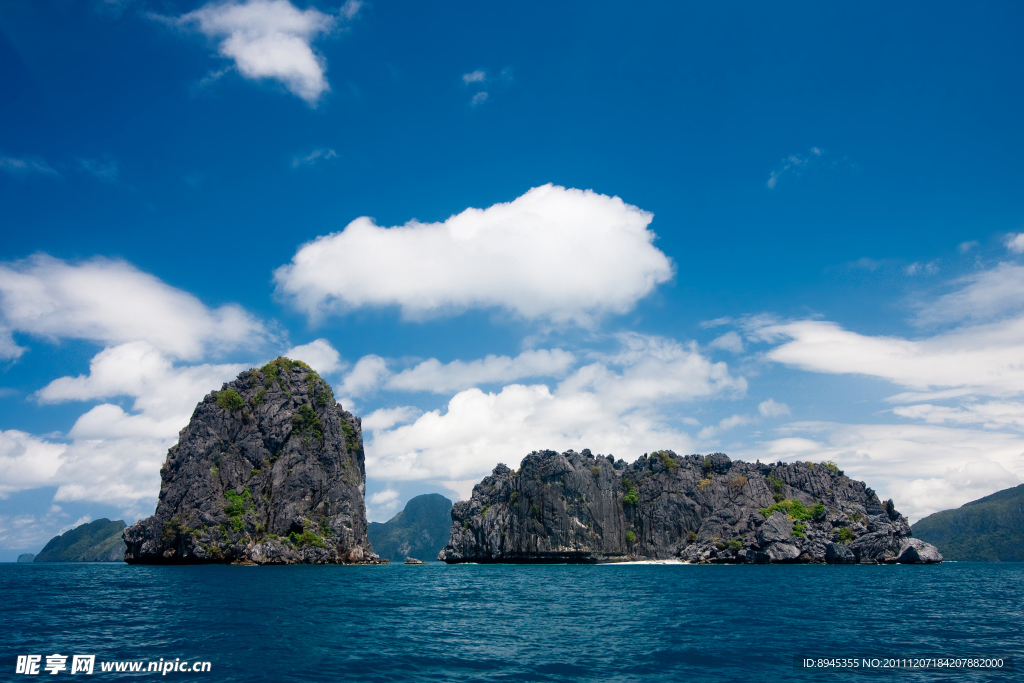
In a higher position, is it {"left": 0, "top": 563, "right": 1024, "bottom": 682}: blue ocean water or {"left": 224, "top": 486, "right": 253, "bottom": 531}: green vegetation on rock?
{"left": 224, "top": 486, "right": 253, "bottom": 531}: green vegetation on rock

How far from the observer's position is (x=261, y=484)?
171250 millimetres

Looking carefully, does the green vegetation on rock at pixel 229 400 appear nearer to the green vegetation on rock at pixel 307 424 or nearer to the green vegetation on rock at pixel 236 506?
the green vegetation on rock at pixel 307 424

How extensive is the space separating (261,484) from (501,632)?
153261 mm

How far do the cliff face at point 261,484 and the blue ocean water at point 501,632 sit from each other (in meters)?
89.4

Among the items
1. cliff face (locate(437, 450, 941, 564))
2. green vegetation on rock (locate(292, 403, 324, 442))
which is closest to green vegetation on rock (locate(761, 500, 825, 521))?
cliff face (locate(437, 450, 941, 564))

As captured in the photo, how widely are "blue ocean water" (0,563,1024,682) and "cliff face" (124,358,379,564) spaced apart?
89.4 meters

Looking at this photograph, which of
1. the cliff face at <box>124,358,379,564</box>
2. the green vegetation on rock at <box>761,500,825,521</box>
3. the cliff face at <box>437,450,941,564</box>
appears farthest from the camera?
the green vegetation on rock at <box>761,500,825,521</box>

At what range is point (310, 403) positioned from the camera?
192875 millimetres

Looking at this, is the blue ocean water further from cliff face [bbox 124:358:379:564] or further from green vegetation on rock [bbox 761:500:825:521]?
green vegetation on rock [bbox 761:500:825:521]

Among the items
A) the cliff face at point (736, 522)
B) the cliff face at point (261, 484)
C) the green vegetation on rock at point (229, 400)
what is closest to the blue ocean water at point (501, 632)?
the cliff face at point (261, 484)

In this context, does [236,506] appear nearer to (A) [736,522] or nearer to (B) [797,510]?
(A) [736,522]

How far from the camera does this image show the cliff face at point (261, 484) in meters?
149

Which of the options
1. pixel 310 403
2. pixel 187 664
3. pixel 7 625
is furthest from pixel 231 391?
pixel 187 664

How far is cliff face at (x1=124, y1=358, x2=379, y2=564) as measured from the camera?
14888 cm
